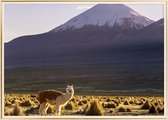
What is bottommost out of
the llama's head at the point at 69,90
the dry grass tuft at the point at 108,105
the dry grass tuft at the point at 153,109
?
the dry grass tuft at the point at 153,109

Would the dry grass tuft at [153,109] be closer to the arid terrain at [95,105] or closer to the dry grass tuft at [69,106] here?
the arid terrain at [95,105]

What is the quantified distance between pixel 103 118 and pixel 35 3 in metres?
0.76

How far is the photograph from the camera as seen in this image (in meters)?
2.85

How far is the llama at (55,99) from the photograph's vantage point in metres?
2.85

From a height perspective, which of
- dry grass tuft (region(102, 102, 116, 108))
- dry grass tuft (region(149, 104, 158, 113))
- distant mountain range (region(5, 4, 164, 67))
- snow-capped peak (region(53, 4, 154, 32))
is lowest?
dry grass tuft (region(149, 104, 158, 113))

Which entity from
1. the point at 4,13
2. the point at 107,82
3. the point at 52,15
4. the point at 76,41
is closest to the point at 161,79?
the point at 107,82

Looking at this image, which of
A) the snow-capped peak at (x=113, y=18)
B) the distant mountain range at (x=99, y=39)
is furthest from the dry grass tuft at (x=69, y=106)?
the snow-capped peak at (x=113, y=18)

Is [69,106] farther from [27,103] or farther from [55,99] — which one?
[27,103]

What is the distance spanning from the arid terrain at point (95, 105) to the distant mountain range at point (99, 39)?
0.67 ft

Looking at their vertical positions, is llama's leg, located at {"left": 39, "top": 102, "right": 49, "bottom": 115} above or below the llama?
below

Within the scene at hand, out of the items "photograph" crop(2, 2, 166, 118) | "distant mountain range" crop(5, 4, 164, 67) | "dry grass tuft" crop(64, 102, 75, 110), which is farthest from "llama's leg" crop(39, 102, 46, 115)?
"distant mountain range" crop(5, 4, 164, 67)

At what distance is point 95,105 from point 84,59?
0.88ft

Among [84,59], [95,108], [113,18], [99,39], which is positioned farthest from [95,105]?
[113,18]

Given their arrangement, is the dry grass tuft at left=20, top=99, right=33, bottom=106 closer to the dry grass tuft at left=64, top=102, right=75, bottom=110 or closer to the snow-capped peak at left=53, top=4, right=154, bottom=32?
the dry grass tuft at left=64, top=102, right=75, bottom=110
